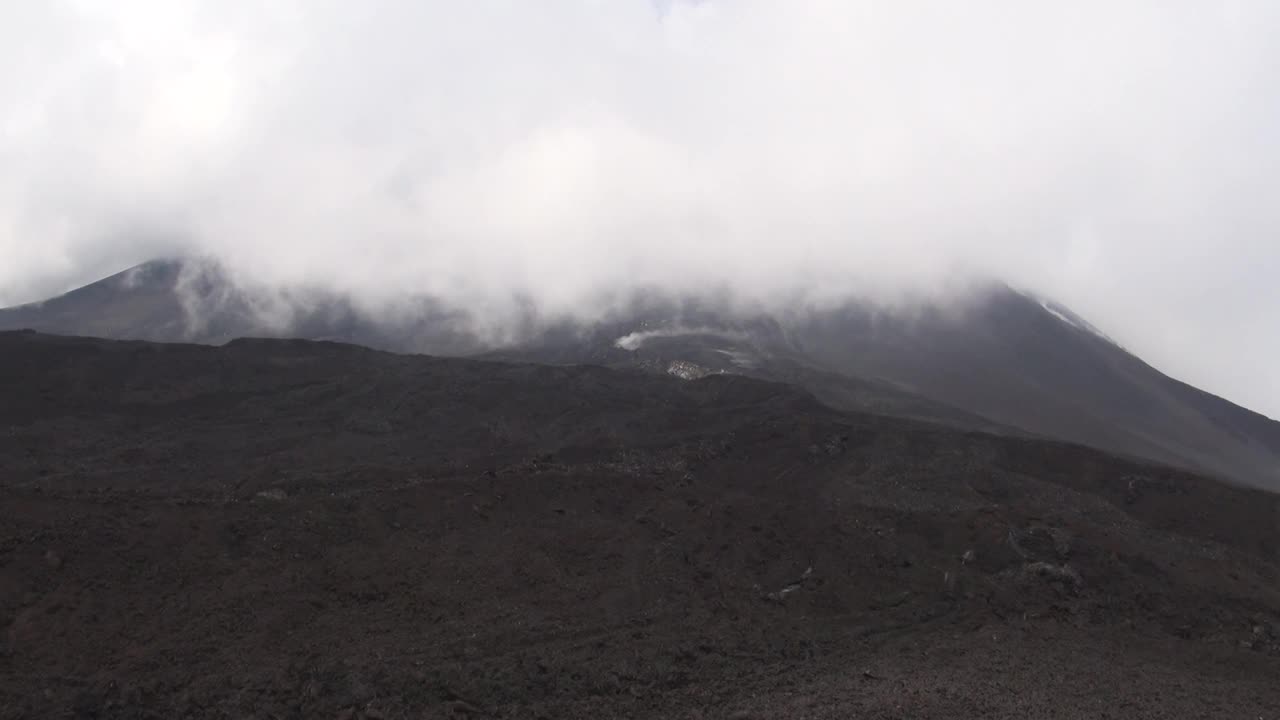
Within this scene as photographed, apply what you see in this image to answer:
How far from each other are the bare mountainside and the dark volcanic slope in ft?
82.2

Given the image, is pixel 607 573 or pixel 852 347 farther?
pixel 852 347

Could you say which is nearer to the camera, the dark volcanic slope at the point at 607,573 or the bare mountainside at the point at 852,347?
the dark volcanic slope at the point at 607,573

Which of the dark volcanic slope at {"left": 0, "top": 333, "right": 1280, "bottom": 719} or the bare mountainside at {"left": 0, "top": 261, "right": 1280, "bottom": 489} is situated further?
the bare mountainside at {"left": 0, "top": 261, "right": 1280, "bottom": 489}

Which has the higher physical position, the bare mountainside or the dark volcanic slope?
the bare mountainside

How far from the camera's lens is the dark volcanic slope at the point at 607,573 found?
61.9 ft

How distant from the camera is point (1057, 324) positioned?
308 feet

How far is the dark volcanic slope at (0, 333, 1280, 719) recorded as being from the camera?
18.9m

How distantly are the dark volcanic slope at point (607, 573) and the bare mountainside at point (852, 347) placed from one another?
25.0m

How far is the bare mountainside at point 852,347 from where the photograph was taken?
220ft

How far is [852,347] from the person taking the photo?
90625 millimetres

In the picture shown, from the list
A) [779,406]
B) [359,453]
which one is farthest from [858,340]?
[359,453]

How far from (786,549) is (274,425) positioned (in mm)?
25662

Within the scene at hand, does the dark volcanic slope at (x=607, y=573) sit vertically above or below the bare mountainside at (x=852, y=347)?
below

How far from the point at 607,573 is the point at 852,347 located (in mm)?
70574
